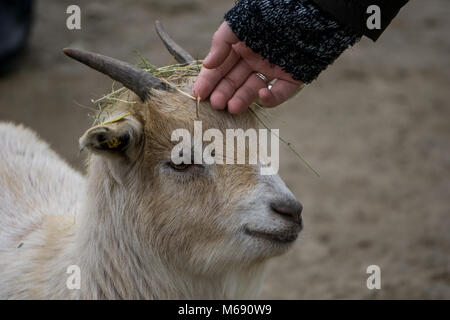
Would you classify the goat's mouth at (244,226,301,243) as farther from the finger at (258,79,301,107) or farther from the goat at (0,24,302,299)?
the finger at (258,79,301,107)

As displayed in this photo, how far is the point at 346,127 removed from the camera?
7742 millimetres

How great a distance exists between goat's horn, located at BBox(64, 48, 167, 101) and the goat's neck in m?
0.55

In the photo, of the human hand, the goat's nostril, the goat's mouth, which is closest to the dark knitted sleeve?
the human hand

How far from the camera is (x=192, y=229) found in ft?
9.27

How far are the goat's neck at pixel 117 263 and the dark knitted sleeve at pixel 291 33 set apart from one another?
1113mm

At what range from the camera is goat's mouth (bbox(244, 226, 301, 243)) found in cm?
268

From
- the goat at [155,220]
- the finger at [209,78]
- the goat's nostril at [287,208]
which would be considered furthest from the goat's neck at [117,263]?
the finger at [209,78]

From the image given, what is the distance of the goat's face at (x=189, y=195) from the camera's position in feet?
8.75

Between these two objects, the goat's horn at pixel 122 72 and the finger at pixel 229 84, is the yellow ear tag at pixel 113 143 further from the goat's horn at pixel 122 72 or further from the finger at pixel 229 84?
the finger at pixel 229 84

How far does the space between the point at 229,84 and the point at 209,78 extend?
4.5 inches

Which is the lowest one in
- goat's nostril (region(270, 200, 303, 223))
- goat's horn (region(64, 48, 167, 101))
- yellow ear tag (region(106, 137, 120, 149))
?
goat's nostril (region(270, 200, 303, 223))

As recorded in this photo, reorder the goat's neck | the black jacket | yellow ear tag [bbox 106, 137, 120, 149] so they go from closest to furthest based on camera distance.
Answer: the black jacket < yellow ear tag [bbox 106, 137, 120, 149] < the goat's neck

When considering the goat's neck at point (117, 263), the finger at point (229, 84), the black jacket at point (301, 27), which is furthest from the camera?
the goat's neck at point (117, 263)
